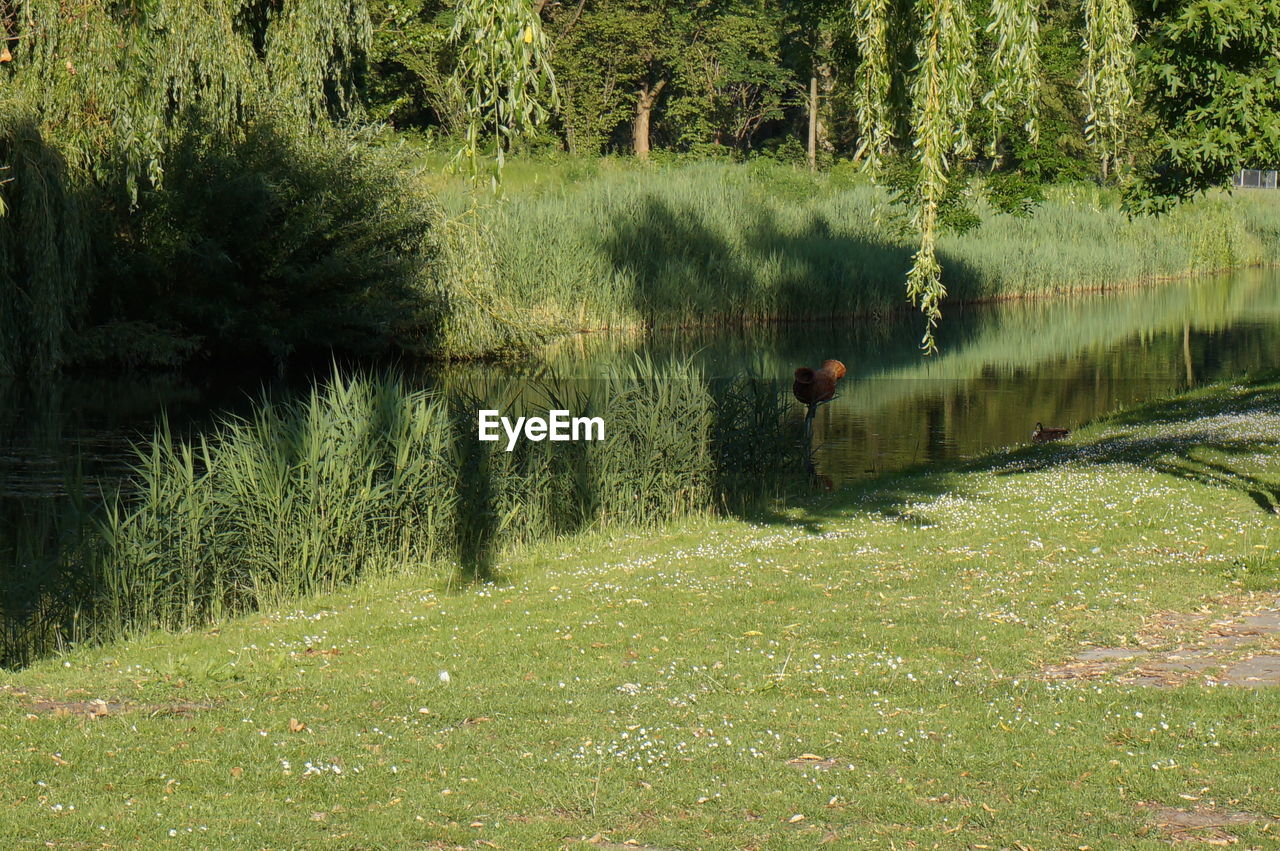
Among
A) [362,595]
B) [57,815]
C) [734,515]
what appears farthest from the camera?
[734,515]

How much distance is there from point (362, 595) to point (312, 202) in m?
20.0

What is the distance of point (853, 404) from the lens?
29.4 meters

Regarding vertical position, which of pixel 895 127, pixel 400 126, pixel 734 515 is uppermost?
pixel 400 126

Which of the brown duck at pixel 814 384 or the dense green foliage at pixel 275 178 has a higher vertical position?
the dense green foliage at pixel 275 178

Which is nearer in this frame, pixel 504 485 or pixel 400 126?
pixel 504 485

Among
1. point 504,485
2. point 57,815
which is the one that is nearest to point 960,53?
point 57,815

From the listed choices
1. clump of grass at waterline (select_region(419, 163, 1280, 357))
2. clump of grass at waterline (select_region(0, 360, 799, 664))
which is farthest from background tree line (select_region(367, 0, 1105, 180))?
clump of grass at waterline (select_region(0, 360, 799, 664))

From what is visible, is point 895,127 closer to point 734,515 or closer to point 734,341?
point 734,515

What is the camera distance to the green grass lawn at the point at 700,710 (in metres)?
6.58

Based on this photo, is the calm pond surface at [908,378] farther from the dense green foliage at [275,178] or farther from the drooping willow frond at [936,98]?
the drooping willow frond at [936,98]

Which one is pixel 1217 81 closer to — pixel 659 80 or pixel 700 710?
pixel 700 710

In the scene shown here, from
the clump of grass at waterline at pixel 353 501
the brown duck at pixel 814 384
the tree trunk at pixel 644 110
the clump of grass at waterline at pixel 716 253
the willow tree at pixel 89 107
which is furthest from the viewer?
the tree trunk at pixel 644 110

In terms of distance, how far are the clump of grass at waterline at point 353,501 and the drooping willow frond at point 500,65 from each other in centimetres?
650

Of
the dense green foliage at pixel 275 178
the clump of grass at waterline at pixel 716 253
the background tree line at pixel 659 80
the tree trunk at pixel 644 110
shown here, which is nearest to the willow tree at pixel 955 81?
the dense green foliage at pixel 275 178
